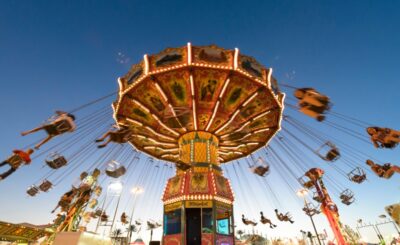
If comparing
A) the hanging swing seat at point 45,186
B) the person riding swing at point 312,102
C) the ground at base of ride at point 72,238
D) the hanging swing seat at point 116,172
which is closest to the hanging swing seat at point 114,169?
the hanging swing seat at point 116,172

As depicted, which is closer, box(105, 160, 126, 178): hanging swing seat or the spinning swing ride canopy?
the spinning swing ride canopy

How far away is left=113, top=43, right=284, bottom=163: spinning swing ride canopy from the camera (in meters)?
12.6

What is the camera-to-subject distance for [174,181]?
1534 cm

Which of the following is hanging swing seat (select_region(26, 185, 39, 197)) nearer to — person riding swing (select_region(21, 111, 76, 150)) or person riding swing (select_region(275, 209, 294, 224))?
person riding swing (select_region(21, 111, 76, 150))

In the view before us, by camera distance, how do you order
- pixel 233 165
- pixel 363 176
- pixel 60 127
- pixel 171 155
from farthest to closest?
pixel 233 165 < pixel 171 155 < pixel 363 176 < pixel 60 127

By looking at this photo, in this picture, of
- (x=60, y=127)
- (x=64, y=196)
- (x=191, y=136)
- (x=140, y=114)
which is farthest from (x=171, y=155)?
→ (x=60, y=127)

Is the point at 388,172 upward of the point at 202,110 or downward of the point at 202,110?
downward

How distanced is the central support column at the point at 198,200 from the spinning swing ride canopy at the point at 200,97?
1761 millimetres

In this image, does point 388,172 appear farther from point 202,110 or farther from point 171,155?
point 171,155

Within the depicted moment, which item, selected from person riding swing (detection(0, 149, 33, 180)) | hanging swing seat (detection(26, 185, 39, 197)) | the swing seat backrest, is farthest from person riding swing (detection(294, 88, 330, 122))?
hanging swing seat (detection(26, 185, 39, 197))

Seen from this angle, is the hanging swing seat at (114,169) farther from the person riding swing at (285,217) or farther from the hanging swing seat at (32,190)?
the person riding swing at (285,217)

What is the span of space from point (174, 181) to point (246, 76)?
27.1 ft

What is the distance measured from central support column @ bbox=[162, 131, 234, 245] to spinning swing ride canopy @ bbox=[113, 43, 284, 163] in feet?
5.78

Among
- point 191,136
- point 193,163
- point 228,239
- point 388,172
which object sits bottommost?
point 228,239
